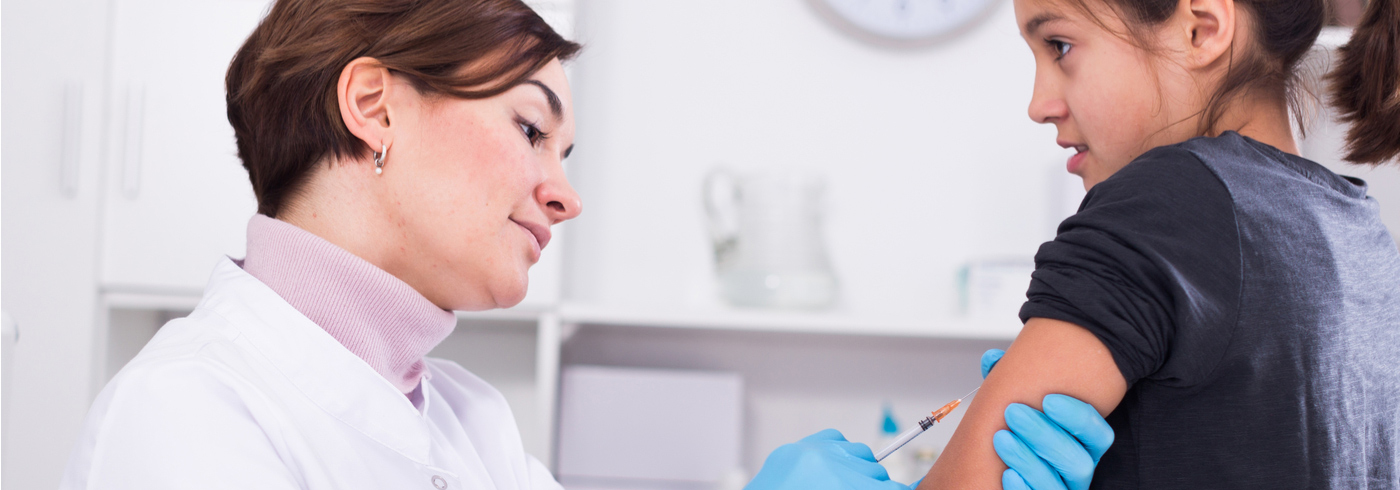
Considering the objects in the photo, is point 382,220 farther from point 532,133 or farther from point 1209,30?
point 1209,30

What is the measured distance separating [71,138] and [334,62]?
30.3 inches

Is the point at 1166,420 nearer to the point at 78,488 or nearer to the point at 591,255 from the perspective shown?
the point at 78,488

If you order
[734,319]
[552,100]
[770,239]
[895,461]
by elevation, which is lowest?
[895,461]

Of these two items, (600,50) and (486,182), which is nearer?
(486,182)

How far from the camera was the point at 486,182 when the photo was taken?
2.78 ft

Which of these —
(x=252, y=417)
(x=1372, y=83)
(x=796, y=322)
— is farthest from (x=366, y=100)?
(x=1372, y=83)

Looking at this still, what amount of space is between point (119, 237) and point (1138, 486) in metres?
1.48

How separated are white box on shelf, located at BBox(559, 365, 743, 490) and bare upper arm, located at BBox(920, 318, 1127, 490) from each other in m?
0.91

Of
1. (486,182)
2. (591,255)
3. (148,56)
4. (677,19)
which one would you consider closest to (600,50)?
(677,19)

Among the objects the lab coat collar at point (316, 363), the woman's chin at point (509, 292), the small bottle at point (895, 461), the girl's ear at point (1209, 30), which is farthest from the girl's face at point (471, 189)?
the small bottle at point (895, 461)

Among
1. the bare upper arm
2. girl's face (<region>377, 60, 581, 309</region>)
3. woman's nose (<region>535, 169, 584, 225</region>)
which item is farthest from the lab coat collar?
the bare upper arm

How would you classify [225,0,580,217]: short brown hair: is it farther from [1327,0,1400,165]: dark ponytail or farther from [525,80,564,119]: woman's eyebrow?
[1327,0,1400,165]: dark ponytail

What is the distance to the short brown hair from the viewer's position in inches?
32.1

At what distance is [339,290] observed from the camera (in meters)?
0.79
